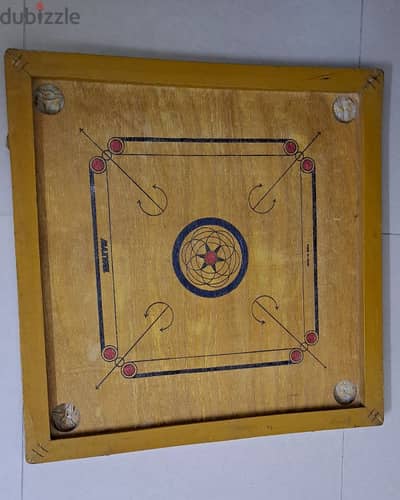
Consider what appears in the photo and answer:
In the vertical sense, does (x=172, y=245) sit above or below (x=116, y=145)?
below

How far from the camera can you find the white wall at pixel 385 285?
822 mm

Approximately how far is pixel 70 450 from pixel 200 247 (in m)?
0.42

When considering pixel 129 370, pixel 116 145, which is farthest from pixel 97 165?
pixel 129 370

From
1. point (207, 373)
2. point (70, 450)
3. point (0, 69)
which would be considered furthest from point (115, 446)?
point (0, 69)

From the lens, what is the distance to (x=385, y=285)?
0.96 metres

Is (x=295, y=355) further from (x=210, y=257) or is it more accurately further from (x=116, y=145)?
(x=116, y=145)

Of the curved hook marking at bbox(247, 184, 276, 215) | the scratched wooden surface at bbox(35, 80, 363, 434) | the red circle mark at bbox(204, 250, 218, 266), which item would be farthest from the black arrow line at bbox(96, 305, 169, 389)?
the curved hook marking at bbox(247, 184, 276, 215)

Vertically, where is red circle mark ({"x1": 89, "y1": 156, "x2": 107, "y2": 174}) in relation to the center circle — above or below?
above

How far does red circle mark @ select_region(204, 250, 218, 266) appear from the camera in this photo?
850 millimetres

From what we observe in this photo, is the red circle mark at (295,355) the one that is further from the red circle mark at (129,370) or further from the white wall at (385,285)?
the red circle mark at (129,370)

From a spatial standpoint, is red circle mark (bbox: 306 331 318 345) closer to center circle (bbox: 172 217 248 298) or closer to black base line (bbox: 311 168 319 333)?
black base line (bbox: 311 168 319 333)

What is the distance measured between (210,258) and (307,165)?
0.26 m

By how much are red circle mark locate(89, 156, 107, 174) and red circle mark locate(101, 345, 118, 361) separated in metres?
0.31

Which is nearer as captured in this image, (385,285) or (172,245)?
(172,245)
